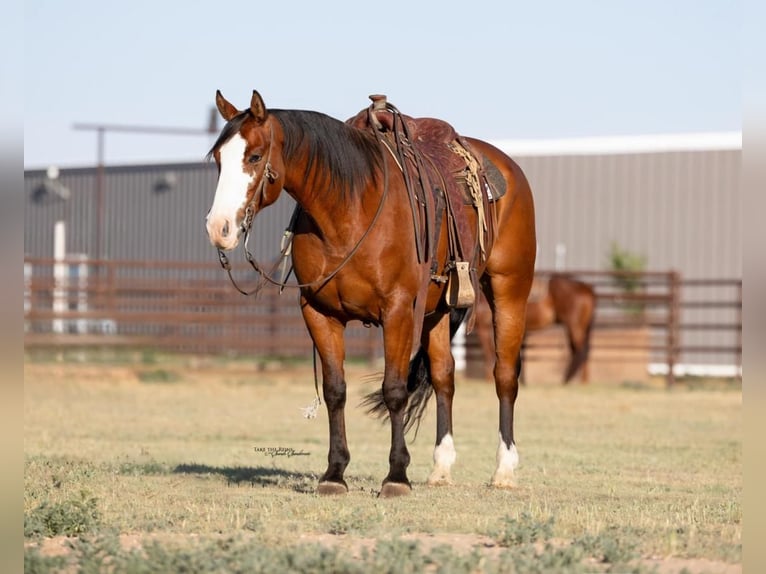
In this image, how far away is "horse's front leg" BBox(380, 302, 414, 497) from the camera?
7461mm

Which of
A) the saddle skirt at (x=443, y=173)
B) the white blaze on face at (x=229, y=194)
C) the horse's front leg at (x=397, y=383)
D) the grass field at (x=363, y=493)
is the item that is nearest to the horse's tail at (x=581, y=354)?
the grass field at (x=363, y=493)

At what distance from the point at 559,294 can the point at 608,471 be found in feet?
40.7

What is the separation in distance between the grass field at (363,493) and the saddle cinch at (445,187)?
128 cm

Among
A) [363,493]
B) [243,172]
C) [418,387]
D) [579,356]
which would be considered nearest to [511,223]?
[418,387]

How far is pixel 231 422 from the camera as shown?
14438 mm

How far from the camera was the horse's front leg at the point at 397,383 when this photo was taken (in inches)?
294

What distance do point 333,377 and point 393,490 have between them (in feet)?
2.45

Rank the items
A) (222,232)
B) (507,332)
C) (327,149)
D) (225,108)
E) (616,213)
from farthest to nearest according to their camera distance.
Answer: (616,213), (507,332), (327,149), (225,108), (222,232)

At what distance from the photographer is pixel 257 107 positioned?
699cm

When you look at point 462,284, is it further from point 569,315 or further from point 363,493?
point 569,315

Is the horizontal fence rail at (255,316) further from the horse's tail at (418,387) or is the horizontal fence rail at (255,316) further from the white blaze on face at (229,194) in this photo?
the white blaze on face at (229,194)

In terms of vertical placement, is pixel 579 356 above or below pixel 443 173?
below

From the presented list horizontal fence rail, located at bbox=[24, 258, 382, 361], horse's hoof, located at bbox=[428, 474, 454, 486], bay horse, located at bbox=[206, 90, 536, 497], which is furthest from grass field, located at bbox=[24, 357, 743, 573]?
horizontal fence rail, located at bbox=[24, 258, 382, 361]
